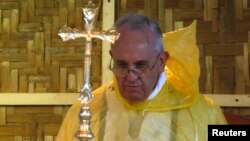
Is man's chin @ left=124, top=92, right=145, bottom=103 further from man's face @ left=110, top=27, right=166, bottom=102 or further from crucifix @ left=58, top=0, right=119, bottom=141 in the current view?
crucifix @ left=58, top=0, right=119, bottom=141

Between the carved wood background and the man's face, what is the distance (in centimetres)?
88

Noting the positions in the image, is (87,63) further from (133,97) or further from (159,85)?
(159,85)

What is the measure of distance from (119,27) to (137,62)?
13 centimetres

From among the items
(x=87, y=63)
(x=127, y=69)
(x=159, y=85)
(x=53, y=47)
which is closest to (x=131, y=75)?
(x=127, y=69)

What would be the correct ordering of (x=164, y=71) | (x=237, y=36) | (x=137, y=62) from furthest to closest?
(x=237, y=36) < (x=164, y=71) < (x=137, y=62)

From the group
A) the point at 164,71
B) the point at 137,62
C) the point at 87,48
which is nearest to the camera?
the point at 87,48

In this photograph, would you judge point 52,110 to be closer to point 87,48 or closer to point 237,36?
point 237,36

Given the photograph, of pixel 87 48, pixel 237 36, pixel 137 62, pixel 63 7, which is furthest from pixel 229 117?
pixel 87 48

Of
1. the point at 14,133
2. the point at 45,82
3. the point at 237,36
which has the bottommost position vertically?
the point at 14,133

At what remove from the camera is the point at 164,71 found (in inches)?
76.1

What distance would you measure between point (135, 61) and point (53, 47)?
1.02 meters

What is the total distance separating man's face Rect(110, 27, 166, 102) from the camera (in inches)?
68.5

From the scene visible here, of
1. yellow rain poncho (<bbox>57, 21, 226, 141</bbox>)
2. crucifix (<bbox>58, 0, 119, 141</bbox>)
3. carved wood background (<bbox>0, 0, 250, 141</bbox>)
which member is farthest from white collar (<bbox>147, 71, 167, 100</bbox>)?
carved wood background (<bbox>0, 0, 250, 141</bbox>)

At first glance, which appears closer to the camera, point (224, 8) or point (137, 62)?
point (137, 62)
